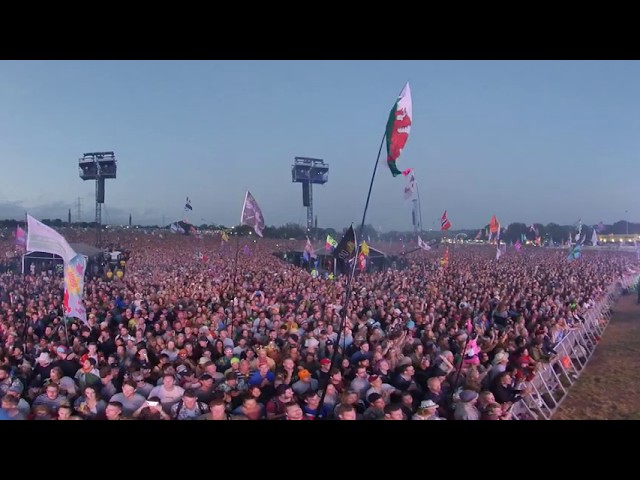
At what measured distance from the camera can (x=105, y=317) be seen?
7902 millimetres

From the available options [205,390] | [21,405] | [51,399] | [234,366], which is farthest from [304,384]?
[21,405]

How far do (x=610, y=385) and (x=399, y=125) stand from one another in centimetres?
534

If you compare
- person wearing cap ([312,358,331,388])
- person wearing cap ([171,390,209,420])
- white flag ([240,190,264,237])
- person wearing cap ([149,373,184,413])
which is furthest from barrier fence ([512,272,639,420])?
white flag ([240,190,264,237])

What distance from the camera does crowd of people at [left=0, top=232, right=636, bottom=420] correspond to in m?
3.89

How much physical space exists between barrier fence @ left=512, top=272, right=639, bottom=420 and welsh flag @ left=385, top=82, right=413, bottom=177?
2.89 meters

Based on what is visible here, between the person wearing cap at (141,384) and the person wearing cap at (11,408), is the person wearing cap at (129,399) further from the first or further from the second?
the person wearing cap at (11,408)

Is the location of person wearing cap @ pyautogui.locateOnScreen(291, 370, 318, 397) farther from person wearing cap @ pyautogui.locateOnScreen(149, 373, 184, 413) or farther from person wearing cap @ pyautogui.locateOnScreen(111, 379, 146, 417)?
person wearing cap @ pyautogui.locateOnScreen(111, 379, 146, 417)

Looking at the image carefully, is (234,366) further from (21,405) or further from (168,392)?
(21,405)

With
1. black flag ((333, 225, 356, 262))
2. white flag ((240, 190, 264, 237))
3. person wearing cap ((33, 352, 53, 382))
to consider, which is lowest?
person wearing cap ((33, 352, 53, 382))

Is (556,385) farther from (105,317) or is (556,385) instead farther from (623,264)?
(623,264)

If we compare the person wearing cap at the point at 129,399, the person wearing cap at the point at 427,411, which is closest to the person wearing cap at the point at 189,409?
the person wearing cap at the point at 129,399

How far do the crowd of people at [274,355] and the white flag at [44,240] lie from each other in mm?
1250

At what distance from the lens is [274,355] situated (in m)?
5.21

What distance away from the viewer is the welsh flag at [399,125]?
181 inches
